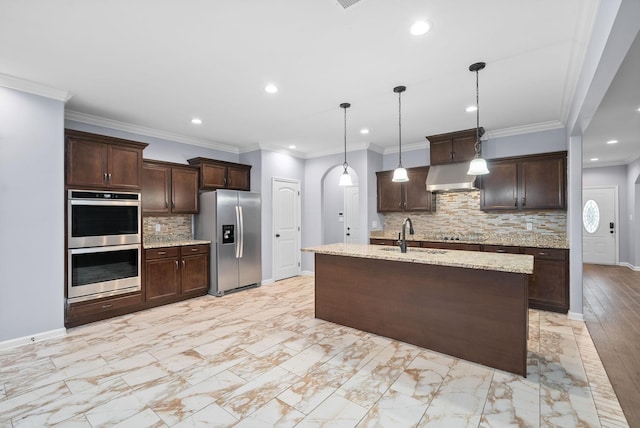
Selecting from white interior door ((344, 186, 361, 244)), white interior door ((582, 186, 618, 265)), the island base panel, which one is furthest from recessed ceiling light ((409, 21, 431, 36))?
white interior door ((582, 186, 618, 265))

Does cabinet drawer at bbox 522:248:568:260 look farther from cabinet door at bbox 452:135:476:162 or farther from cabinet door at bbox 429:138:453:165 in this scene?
cabinet door at bbox 429:138:453:165

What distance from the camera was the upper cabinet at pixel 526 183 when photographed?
4223 millimetres

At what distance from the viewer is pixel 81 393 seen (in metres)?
2.27

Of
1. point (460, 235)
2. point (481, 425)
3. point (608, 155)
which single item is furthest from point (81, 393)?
point (608, 155)

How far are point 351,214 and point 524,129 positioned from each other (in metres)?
3.89

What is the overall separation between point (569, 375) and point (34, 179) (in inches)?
211

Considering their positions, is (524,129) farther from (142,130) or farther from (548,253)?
(142,130)

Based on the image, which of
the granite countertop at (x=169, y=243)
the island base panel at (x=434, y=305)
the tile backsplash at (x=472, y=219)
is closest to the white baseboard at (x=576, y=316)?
the tile backsplash at (x=472, y=219)

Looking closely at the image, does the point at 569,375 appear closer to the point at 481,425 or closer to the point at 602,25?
the point at 481,425

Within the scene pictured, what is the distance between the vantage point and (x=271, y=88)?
3318 millimetres

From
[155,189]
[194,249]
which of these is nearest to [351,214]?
[194,249]

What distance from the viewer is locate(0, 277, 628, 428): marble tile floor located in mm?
1983

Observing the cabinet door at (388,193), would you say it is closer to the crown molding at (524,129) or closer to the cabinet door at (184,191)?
the crown molding at (524,129)

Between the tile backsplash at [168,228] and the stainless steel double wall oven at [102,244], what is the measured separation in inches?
24.4
